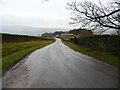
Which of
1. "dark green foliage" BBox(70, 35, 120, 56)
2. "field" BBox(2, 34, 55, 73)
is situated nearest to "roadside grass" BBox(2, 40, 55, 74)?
"field" BBox(2, 34, 55, 73)

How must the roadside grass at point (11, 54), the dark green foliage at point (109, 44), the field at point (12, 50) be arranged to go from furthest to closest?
the dark green foliage at point (109, 44)
the field at point (12, 50)
the roadside grass at point (11, 54)

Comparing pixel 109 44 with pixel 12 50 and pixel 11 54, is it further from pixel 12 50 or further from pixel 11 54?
pixel 12 50

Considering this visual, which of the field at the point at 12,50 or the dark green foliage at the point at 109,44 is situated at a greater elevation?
the dark green foliage at the point at 109,44

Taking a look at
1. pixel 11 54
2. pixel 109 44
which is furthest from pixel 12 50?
pixel 109 44

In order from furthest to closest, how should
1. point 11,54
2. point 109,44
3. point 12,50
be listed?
1. point 12,50
2. point 11,54
3. point 109,44

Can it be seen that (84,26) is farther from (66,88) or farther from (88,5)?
(66,88)

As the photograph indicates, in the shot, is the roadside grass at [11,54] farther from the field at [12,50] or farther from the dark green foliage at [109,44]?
the dark green foliage at [109,44]

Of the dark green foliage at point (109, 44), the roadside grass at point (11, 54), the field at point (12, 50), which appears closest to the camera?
the roadside grass at point (11, 54)

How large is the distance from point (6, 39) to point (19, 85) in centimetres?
4729

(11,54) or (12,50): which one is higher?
(11,54)

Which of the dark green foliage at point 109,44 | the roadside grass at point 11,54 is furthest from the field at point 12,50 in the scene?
the dark green foliage at point 109,44

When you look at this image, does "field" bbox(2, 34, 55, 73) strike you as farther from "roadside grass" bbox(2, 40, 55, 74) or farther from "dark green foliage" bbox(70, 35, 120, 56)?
"dark green foliage" bbox(70, 35, 120, 56)

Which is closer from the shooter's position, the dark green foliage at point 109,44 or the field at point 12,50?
the field at point 12,50

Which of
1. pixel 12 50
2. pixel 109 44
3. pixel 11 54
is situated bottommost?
pixel 12 50
